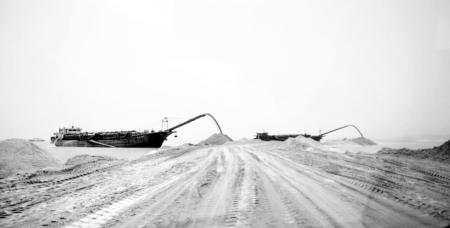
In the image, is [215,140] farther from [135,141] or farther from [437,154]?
[437,154]

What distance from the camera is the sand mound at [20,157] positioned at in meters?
9.54

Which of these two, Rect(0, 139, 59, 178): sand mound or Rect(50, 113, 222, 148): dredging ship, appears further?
Rect(50, 113, 222, 148): dredging ship

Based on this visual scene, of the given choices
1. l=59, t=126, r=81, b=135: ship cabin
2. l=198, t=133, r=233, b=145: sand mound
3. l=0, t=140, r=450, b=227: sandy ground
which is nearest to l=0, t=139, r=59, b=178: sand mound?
l=0, t=140, r=450, b=227: sandy ground

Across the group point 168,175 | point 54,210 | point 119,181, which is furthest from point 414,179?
point 54,210

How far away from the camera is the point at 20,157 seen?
10.8m

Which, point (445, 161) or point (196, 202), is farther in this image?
point (445, 161)

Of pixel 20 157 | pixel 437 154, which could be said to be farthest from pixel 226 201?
pixel 437 154

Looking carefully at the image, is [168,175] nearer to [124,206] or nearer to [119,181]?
[119,181]

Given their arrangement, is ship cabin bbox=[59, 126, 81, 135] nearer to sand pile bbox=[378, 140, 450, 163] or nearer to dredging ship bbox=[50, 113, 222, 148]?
dredging ship bbox=[50, 113, 222, 148]

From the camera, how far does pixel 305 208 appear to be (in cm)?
405

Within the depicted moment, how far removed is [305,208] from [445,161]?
1362 centimetres

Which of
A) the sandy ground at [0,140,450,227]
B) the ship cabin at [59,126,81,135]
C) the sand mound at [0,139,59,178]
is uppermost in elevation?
the ship cabin at [59,126,81,135]

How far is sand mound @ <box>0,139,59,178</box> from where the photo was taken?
9535mm

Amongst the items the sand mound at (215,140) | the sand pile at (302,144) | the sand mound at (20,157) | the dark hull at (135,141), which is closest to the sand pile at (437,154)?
the sand pile at (302,144)
